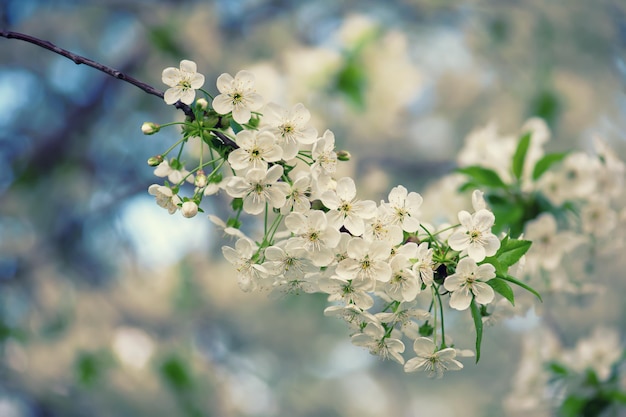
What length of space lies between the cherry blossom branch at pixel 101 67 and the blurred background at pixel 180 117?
1.65 metres

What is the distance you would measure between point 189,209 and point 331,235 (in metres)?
0.21

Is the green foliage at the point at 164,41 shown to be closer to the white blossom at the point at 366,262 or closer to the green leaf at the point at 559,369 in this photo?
the green leaf at the point at 559,369

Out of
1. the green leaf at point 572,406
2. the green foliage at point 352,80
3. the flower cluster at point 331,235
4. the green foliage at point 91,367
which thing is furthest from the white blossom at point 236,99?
the green foliage at point 91,367

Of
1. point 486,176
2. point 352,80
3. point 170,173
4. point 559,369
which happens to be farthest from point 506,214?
point 352,80

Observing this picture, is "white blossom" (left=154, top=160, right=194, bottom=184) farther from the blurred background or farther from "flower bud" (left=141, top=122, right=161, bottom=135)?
the blurred background

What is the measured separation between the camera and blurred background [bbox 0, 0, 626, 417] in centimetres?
318

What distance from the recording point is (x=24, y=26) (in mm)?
3391

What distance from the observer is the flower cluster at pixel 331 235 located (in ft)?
2.84

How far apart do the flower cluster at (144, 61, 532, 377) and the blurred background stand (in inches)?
65.5

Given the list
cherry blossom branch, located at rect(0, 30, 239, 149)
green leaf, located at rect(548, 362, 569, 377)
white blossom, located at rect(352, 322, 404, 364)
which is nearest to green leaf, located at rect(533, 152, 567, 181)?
green leaf, located at rect(548, 362, 569, 377)

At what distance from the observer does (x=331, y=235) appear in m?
0.86

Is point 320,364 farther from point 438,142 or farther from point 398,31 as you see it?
point 398,31

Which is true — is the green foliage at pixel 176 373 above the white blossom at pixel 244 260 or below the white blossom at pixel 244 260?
above

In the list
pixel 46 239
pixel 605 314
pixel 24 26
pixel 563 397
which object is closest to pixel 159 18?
pixel 24 26
